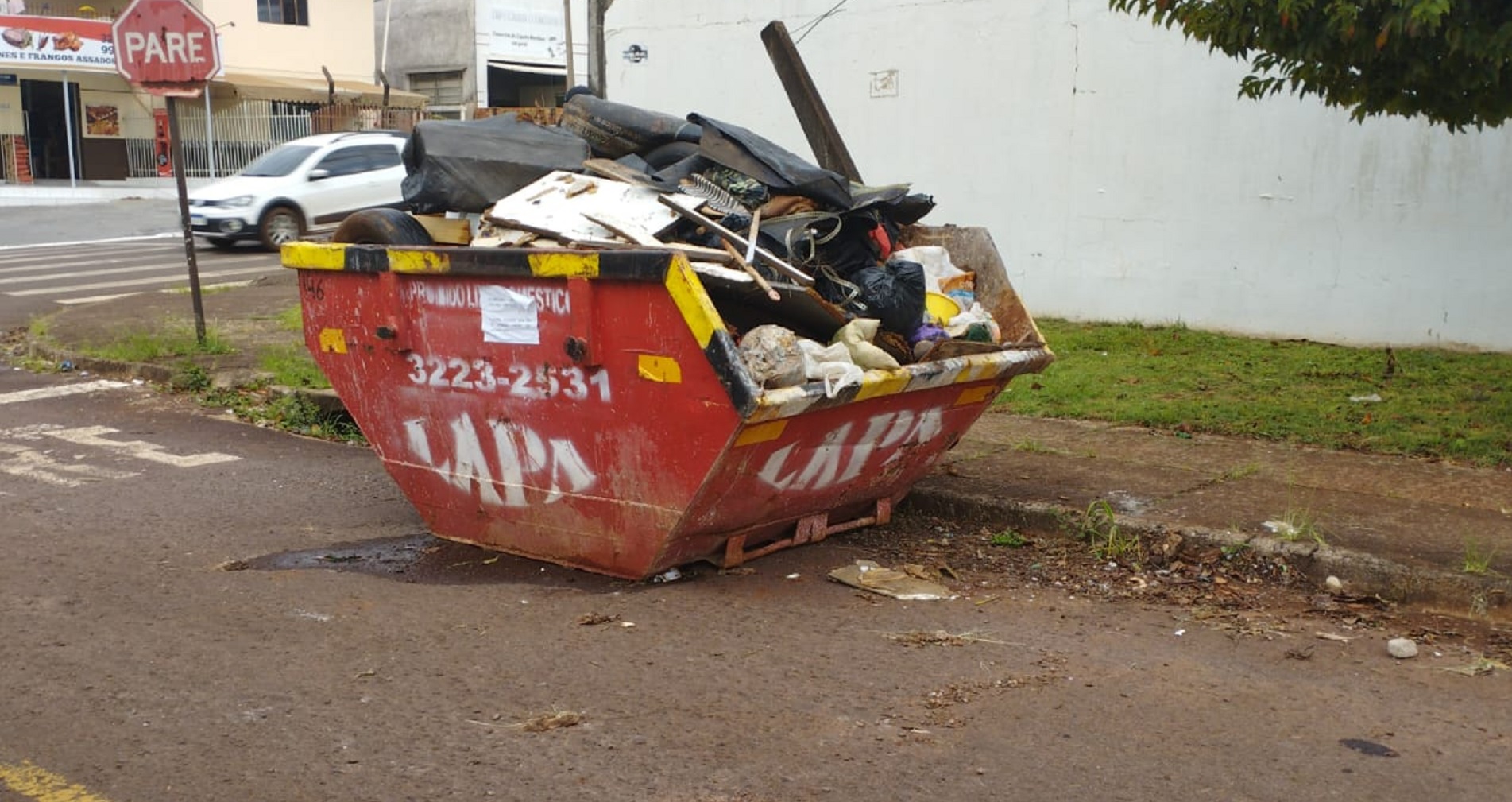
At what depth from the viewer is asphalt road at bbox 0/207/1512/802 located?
357 centimetres

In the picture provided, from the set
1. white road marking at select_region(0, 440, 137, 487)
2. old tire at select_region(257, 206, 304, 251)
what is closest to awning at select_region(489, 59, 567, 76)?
old tire at select_region(257, 206, 304, 251)

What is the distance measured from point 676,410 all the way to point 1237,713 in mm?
1964

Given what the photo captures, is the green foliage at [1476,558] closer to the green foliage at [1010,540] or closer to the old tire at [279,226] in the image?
the green foliage at [1010,540]

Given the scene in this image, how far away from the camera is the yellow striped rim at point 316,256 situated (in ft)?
18.3

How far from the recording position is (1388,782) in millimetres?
3564

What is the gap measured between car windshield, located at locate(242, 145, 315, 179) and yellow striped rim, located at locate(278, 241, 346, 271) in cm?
1343

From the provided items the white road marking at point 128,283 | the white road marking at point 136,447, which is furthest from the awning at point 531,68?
the white road marking at point 136,447

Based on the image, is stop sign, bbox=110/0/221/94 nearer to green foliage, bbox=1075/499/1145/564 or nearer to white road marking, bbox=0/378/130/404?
white road marking, bbox=0/378/130/404

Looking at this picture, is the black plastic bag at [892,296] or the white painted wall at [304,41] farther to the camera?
the white painted wall at [304,41]


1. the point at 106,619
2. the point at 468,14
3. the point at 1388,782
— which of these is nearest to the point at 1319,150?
the point at 1388,782

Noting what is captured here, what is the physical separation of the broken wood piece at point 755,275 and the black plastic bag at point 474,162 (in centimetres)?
111

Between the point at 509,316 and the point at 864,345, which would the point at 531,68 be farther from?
the point at 864,345

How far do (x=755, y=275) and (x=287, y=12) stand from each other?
3331 cm

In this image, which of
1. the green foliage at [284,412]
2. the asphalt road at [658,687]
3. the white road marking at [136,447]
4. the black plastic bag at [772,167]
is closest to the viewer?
the asphalt road at [658,687]
